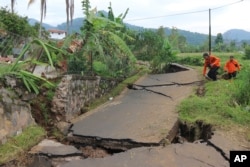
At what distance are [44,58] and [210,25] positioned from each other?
437 inches

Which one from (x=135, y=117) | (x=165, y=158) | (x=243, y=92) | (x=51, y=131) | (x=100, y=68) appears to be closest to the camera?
(x=165, y=158)

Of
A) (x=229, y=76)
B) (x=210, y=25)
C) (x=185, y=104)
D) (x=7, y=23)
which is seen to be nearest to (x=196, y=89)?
(x=229, y=76)

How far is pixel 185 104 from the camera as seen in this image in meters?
8.31

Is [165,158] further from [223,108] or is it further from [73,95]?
[73,95]

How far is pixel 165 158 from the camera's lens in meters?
5.63

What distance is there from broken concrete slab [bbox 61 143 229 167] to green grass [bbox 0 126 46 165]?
41.1 inches

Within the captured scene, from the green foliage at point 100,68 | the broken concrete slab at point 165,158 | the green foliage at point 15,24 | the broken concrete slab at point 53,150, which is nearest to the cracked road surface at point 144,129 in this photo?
the broken concrete slab at point 165,158

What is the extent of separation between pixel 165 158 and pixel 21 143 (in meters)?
2.65

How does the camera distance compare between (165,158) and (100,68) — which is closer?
(165,158)

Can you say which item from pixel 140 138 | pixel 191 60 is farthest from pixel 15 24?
pixel 140 138

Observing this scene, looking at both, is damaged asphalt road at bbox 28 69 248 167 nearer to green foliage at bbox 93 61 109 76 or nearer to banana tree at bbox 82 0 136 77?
green foliage at bbox 93 61 109 76

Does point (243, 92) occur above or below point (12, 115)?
above

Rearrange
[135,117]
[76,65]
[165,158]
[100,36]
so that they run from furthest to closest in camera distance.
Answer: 1. [76,65]
2. [100,36]
3. [135,117]
4. [165,158]

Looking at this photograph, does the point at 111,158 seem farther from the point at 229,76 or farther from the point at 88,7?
the point at 229,76
